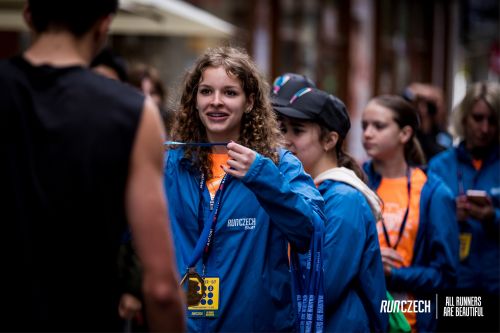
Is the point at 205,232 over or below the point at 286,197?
below

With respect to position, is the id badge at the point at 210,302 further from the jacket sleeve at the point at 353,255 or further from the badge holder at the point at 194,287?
the jacket sleeve at the point at 353,255

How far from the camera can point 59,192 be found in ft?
7.55

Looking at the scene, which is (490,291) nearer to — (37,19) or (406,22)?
(37,19)

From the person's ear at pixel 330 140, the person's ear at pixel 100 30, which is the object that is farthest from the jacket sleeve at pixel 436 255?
the person's ear at pixel 100 30

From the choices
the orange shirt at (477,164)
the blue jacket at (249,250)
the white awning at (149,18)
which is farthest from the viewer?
the white awning at (149,18)

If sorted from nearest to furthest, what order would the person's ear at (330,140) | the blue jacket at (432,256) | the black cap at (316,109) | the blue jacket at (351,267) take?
the blue jacket at (351,267)
the black cap at (316,109)
the person's ear at (330,140)
the blue jacket at (432,256)

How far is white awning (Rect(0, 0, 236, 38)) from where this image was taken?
7.95m

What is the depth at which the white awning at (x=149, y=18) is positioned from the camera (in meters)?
7.95

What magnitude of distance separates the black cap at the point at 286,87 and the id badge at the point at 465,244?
7.09 feet

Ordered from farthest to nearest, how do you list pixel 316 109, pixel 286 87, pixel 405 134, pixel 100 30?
pixel 405 134
pixel 286 87
pixel 316 109
pixel 100 30

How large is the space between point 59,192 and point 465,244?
4389 millimetres

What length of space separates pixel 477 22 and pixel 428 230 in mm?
15728

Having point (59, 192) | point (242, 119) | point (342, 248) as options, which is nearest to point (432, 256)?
point (342, 248)

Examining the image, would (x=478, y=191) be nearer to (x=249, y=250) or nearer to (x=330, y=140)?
(x=330, y=140)
